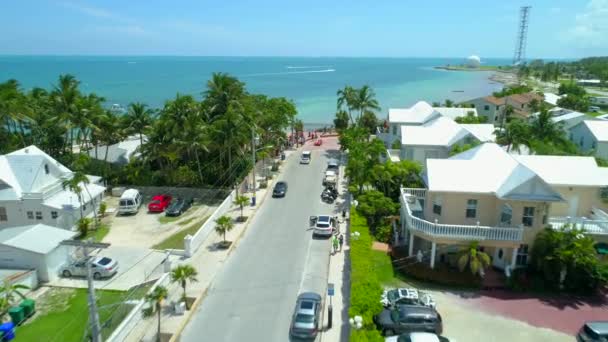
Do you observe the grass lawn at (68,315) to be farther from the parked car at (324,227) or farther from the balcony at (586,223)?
the balcony at (586,223)

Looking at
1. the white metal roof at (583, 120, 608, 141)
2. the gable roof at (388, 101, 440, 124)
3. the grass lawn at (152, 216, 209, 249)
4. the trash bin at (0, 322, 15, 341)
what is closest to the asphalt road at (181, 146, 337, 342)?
the grass lawn at (152, 216, 209, 249)

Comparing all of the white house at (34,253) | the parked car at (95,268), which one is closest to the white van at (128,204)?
the white house at (34,253)

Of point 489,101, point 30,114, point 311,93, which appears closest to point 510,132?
point 489,101

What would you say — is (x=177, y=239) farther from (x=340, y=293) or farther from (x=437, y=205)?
(x=437, y=205)

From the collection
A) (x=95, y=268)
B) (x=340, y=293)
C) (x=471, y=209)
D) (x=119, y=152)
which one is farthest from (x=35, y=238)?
(x=471, y=209)

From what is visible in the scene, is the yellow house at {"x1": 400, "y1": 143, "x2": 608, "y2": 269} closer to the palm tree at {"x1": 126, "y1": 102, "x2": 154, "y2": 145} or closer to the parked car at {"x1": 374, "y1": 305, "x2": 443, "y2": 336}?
the parked car at {"x1": 374, "y1": 305, "x2": 443, "y2": 336}

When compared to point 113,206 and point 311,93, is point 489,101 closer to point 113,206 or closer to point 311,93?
point 113,206
